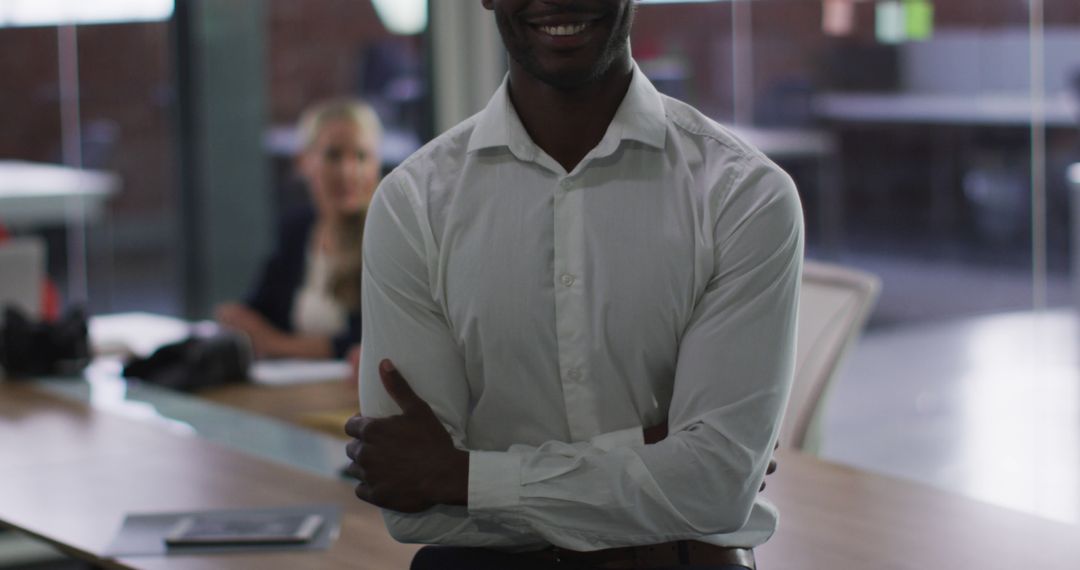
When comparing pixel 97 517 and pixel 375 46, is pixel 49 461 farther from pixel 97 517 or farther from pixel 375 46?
pixel 375 46

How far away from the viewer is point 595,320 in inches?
67.7

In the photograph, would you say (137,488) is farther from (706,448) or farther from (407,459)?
(706,448)

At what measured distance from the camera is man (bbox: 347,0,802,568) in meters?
1.68

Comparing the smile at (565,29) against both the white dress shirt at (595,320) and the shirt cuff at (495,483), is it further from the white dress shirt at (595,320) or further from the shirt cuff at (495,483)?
the shirt cuff at (495,483)

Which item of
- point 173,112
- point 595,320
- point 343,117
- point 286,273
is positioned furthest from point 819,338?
point 173,112

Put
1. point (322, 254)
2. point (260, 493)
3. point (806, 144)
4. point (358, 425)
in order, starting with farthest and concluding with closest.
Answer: point (806, 144)
point (322, 254)
point (260, 493)
point (358, 425)

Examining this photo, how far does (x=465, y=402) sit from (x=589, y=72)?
1.39ft

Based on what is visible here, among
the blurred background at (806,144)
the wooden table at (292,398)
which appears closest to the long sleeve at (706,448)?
the blurred background at (806,144)

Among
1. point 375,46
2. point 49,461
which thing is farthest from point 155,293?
point 49,461

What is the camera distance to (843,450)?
196 inches

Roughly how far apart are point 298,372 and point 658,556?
2199mm

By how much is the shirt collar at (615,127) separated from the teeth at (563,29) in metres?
0.14

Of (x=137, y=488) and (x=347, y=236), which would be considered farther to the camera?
(x=347, y=236)

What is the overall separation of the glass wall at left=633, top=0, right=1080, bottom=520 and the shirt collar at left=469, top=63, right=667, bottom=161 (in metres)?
2.36
